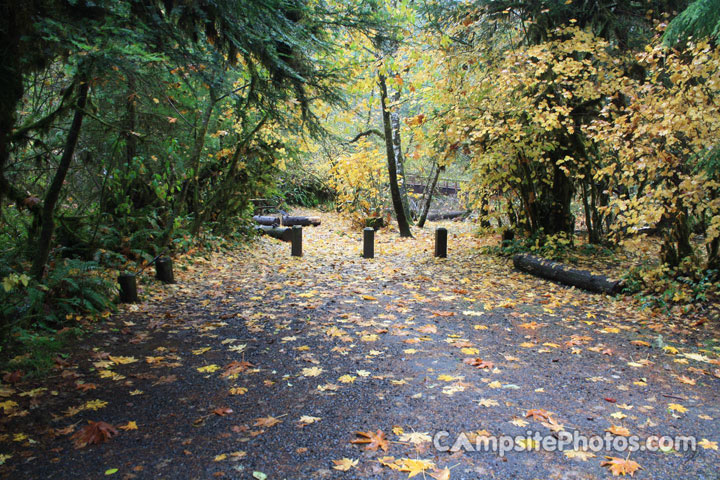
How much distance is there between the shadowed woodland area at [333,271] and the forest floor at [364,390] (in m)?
0.03

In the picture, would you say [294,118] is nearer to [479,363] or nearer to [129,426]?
[479,363]

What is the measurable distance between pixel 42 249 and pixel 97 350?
139 centimetres

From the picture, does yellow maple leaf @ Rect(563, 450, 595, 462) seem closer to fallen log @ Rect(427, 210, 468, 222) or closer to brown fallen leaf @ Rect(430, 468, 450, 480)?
brown fallen leaf @ Rect(430, 468, 450, 480)

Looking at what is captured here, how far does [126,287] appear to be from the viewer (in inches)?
234

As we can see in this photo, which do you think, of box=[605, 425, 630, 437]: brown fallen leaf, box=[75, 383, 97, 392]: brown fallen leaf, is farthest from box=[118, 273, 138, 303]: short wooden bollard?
box=[605, 425, 630, 437]: brown fallen leaf

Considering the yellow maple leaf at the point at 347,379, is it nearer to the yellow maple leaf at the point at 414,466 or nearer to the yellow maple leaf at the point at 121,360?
the yellow maple leaf at the point at 414,466

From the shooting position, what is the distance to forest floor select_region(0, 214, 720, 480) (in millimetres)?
2762

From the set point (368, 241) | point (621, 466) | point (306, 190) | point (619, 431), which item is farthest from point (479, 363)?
point (306, 190)

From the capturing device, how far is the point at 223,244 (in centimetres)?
999

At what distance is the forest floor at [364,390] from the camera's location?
9.06ft

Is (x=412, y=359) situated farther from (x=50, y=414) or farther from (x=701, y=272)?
(x=701, y=272)

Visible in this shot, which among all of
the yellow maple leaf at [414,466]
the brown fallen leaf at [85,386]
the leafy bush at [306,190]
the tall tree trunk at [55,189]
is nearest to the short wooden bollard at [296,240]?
the tall tree trunk at [55,189]

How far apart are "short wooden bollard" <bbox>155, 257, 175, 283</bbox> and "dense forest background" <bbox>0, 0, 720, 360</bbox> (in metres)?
0.36

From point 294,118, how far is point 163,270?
2981 mm
